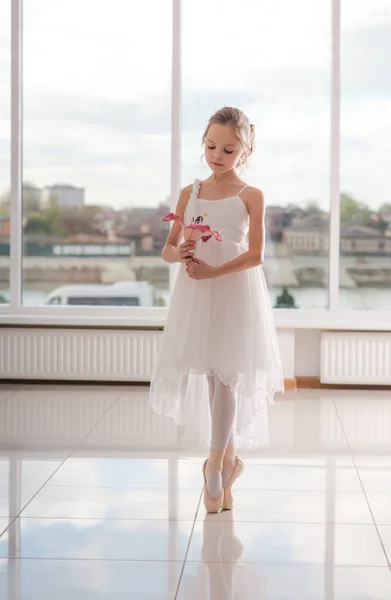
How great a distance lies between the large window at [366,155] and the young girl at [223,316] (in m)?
3.04

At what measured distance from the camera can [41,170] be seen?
6.36 m

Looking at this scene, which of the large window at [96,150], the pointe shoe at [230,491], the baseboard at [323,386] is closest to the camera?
the pointe shoe at [230,491]

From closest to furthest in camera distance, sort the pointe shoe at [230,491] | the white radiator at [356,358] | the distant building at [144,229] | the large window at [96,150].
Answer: the pointe shoe at [230,491]
the white radiator at [356,358]
the large window at [96,150]
the distant building at [144,229]

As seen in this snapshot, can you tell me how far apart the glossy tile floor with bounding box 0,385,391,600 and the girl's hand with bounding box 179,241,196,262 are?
2.79 ft

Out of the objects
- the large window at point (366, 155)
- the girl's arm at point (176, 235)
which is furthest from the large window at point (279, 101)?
the girl's arm at point (176, 235)

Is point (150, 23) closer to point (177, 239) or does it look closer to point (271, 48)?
point (271, 48)

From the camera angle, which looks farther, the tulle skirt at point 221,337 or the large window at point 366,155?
the large window at point 366,155

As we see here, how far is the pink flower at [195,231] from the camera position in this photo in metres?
3.12

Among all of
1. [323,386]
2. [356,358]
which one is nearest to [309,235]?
[356,358]

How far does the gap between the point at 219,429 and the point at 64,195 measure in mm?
3496

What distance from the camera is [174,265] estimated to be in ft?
20.6

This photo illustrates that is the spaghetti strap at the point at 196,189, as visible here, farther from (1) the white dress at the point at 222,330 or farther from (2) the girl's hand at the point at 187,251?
(2) the girl's hand at the point at 187,251

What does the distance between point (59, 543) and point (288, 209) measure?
3772 mm

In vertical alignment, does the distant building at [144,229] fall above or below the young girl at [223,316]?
above
